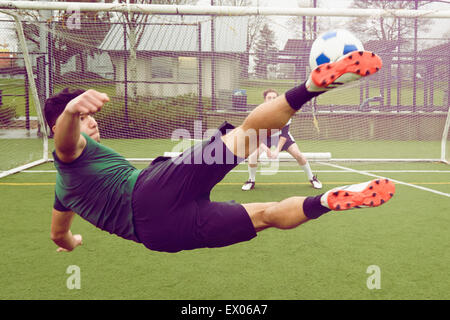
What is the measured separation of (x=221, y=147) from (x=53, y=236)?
1.35 m

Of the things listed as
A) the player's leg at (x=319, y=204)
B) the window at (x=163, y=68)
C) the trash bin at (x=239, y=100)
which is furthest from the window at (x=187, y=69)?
the player's leg at (x=319, y=204)

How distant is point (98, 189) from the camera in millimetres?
2562

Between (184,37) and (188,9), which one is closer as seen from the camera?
(188,9)

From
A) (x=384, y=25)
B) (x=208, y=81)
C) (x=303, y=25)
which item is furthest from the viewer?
(x=303, y=25)

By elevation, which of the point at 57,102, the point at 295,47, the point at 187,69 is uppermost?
the point at 295,47

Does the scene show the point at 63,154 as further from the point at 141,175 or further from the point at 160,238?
the point at 160,238

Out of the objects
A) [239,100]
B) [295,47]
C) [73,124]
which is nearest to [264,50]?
[295,47]

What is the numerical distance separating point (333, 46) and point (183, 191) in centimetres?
160

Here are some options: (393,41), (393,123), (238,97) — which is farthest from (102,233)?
(393,123)

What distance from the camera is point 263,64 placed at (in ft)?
35.7

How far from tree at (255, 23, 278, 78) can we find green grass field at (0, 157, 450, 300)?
5.77m

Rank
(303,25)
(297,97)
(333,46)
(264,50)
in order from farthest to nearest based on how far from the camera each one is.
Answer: (303,25)
(264,50)
(333,46)
(297,97)

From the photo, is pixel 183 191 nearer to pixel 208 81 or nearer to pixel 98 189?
pixel 98 189

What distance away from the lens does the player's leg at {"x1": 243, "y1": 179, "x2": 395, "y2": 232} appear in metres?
2.40
